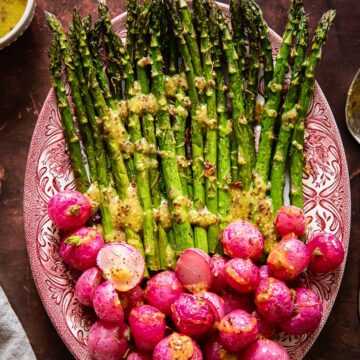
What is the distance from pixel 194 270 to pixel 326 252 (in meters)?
0.58

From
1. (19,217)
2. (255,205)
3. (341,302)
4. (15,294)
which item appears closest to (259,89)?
(255,205)

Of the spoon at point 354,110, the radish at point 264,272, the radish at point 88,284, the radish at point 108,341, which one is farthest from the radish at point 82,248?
the spoon at point 354,110

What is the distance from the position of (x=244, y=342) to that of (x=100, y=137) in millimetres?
1105

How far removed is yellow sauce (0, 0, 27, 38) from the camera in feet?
9.44

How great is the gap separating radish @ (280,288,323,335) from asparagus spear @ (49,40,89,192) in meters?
1.09

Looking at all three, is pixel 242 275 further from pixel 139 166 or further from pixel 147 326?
pixel 139 166

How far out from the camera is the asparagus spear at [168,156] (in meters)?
2.64

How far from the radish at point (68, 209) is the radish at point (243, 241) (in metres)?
0.63

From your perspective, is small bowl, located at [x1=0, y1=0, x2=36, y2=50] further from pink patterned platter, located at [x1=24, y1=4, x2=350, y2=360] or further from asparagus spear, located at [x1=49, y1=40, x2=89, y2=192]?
pink patterned platter, located at [x1=24, y1=4, x2=350, y2=360]

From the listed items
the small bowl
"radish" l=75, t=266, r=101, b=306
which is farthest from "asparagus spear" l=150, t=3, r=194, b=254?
the small bowl

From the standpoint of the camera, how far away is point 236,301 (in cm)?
259

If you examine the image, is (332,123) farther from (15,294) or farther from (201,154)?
(15,294)

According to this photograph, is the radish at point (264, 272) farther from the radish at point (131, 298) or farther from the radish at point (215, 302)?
the radish at point (131, 298)

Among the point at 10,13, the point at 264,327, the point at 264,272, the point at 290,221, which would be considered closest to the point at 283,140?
the point at 290,221
